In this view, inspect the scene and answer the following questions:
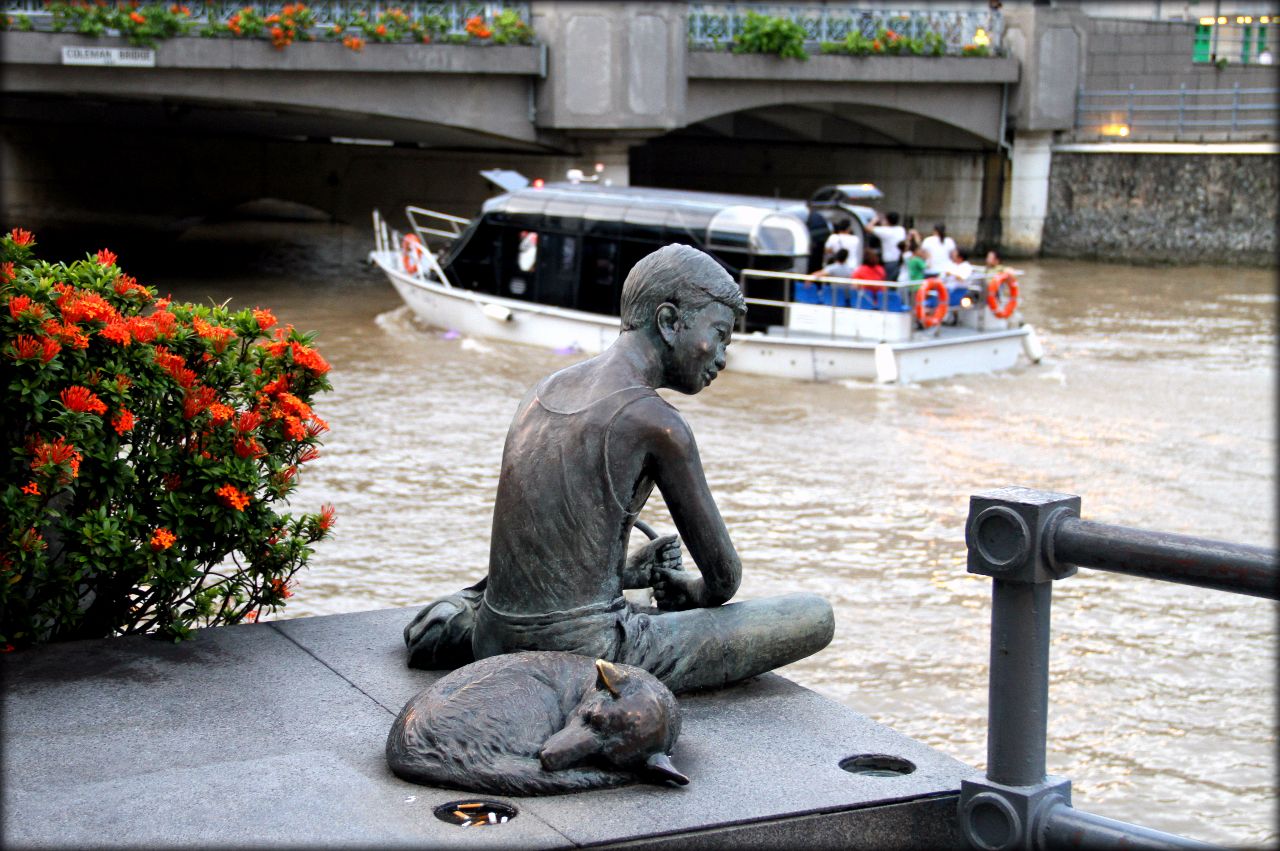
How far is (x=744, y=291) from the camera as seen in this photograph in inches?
792

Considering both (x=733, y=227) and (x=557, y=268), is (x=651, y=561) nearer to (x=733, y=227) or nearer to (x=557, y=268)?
(x=733, y=227)

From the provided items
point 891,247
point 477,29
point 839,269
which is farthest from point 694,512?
point 477,29

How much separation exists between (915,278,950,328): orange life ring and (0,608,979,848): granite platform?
47.4 feet

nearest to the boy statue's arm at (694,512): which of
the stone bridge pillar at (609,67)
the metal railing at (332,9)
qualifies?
the metal railing at (332,9)

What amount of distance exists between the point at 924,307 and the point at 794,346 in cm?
183

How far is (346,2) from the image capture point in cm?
2512

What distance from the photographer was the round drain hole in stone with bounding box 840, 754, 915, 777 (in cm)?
456

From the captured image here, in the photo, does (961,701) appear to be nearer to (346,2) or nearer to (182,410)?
(182,410)

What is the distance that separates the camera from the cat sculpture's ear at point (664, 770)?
4336mm

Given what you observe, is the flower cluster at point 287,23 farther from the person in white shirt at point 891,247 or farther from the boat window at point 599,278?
the person in white shirt at point 891,247

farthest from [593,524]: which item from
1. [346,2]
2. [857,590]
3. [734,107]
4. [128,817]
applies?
[734,107]

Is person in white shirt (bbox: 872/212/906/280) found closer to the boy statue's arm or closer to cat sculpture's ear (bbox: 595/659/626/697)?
the boy statue's arm

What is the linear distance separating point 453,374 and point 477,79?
9388mm

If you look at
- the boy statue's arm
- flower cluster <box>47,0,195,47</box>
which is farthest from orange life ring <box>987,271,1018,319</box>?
the boy statue's arm
